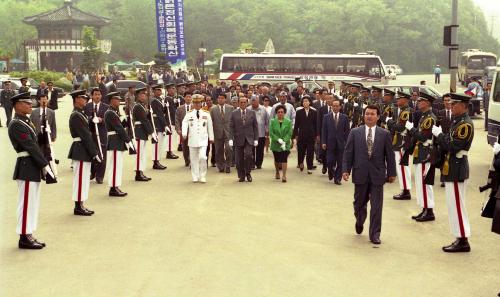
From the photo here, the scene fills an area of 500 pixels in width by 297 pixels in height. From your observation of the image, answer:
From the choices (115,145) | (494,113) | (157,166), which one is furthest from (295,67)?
(115,145)

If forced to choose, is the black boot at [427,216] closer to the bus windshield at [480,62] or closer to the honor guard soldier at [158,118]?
the honor guard soldier at [158,118]

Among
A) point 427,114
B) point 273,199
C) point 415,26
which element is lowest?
point 273,199

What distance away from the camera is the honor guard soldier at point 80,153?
9922mm

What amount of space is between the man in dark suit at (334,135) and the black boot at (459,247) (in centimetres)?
525

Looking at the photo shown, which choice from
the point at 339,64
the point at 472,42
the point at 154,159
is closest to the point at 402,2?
the point at 472,42

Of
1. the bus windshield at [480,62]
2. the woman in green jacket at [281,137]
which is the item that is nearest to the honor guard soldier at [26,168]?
the woman in green jacket at [281,137]

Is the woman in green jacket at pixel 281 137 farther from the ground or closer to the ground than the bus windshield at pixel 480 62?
closer to the ground

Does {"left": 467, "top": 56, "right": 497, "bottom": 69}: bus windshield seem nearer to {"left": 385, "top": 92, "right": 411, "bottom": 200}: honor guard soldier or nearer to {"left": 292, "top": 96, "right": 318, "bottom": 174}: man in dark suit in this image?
{"left": 292, "top": 96, "right": 318, "bottom": 174}: man in dark suit

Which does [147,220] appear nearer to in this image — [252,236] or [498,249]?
[252,236]

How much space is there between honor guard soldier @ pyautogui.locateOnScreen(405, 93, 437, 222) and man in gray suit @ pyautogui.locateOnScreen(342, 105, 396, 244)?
105cm

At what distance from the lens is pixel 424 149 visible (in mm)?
9742

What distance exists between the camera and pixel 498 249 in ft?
26.5

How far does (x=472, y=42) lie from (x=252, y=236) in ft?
282

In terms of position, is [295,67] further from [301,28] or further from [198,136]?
[301,28]
